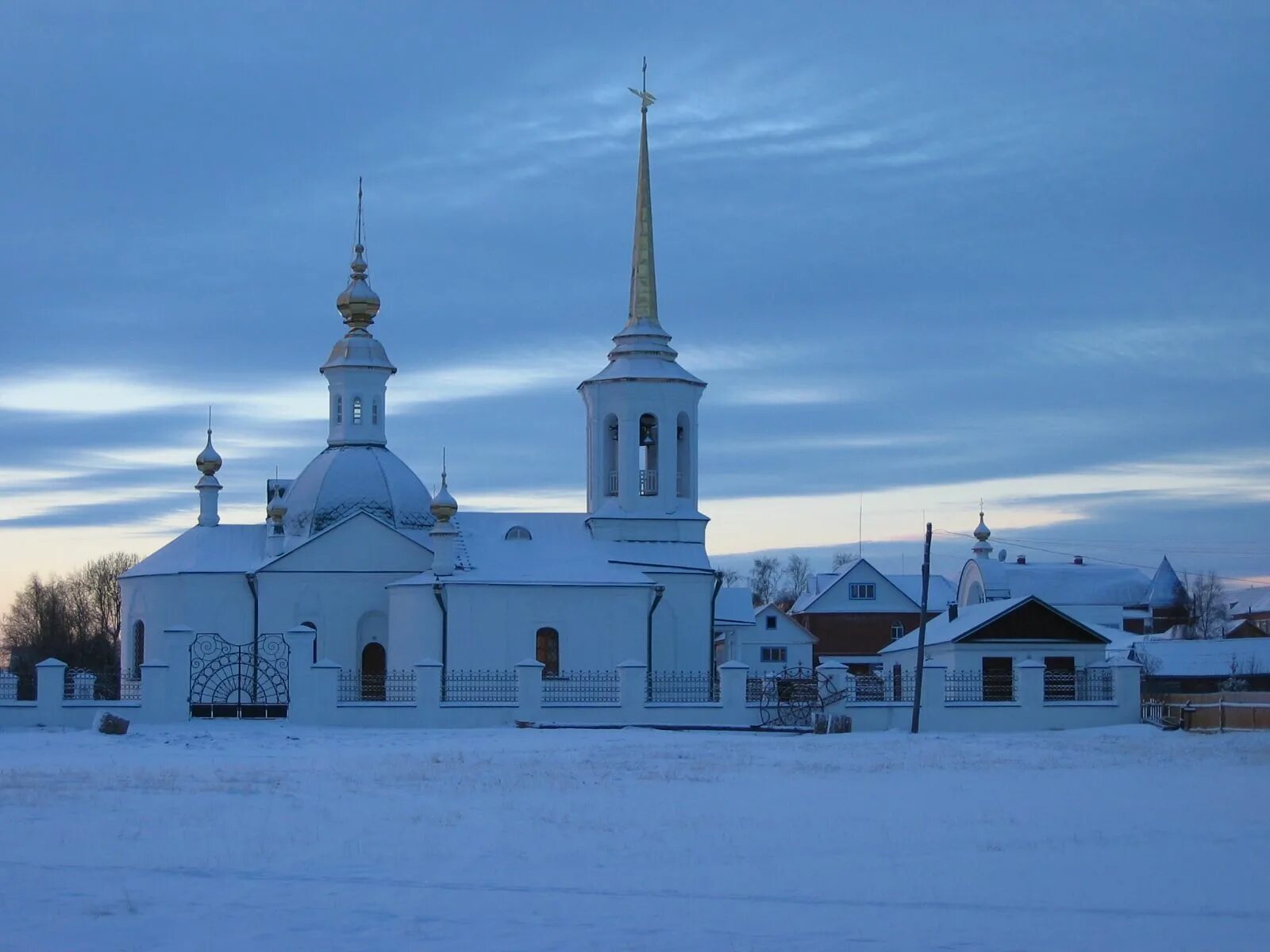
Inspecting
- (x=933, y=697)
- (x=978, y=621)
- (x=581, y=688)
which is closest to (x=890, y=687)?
(x=933, y=697)

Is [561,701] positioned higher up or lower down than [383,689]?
lower down

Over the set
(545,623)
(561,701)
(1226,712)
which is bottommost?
(1226,712)

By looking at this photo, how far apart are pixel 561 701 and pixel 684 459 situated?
434 inches

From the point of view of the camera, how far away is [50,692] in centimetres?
2886

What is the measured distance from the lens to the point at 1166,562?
78.3 m

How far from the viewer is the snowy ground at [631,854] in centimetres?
983

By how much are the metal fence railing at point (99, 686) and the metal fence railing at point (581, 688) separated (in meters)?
7.56

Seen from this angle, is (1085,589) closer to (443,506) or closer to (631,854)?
(443,506)

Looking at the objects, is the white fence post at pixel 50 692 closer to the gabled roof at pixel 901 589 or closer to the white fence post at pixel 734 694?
the white fence post at pixel 734 694

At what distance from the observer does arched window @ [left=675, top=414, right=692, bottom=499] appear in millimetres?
40844

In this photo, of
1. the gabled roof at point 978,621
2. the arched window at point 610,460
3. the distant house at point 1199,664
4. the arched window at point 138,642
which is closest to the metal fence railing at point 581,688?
the arched window at point 610,460

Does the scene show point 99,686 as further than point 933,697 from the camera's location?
Yes

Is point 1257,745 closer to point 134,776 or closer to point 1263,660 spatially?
point 134,776

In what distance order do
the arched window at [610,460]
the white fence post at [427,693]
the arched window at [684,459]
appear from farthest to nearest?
the arched window at [684,459], the arched window at [610,460], the white fence post at [427,693]
